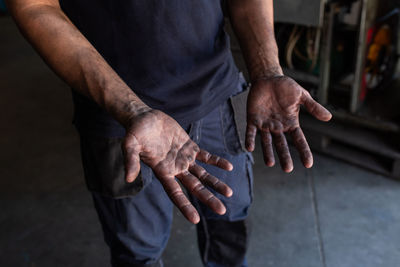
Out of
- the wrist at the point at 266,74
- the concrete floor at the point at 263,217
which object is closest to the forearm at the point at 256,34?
the wrist at the point at 266,74

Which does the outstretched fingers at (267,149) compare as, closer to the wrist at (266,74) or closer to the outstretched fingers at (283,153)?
the outstretched fingers at (283,153)

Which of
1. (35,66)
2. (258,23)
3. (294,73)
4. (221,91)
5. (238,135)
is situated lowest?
(35,66)

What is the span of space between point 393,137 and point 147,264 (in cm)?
179

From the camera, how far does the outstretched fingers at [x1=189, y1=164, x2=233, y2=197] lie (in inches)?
38.4

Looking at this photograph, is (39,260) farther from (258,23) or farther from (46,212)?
(258,23)

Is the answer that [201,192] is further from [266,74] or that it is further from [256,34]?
[256,34]

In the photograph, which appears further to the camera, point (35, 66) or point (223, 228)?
point (35, 66)

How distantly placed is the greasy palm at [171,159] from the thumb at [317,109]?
0.29 m

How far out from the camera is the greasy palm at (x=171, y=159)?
920 millimetres

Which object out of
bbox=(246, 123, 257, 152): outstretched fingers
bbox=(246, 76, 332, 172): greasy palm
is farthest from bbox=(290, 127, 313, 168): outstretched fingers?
bbox=(246, 123, 257, 152): outstretched fingers

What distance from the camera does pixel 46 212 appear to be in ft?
7.98

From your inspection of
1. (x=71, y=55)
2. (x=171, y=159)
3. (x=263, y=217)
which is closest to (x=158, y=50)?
(x=71, y=55)

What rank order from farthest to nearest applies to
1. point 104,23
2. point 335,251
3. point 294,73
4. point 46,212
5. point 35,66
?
1. point 35,66
2. point 294,73
3. point 46,212
4. point 335,251
5. point 104,23

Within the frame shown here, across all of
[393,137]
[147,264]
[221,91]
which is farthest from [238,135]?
[393,137]
